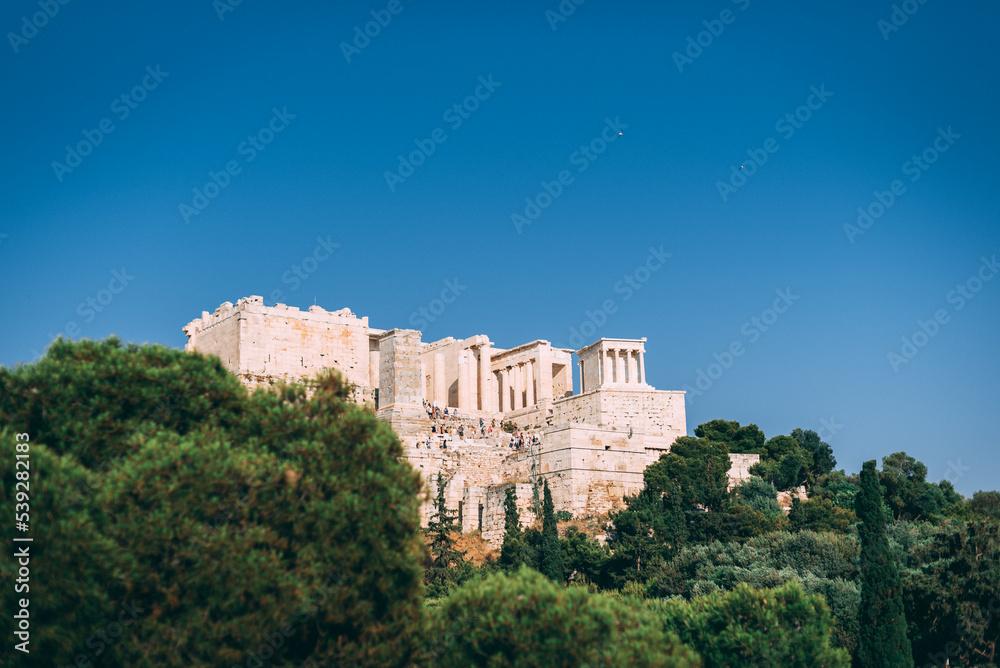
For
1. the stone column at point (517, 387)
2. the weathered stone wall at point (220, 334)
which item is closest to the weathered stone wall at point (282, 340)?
the weathered stone wall at point (220, 334)

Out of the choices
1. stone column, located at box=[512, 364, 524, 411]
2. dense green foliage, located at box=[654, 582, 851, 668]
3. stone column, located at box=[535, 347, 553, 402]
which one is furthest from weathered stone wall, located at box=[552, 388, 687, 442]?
dense green foliage, located at box=[654, 582, 851, 668]

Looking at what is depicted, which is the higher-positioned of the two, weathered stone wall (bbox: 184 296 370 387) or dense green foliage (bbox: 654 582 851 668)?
weathered stone wall (bbox: 184 296 370 387)

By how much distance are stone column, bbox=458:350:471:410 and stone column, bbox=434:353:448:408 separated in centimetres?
102

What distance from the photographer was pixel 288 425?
18.9m

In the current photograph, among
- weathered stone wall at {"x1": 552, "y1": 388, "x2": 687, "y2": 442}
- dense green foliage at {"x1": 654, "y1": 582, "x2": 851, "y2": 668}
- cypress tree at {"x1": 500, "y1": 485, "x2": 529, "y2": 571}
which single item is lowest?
dense green foliage at {"x1": 654, "y1": 582, "x2": 851, "y2": 668}

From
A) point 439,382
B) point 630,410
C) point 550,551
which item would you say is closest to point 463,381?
point 439,382

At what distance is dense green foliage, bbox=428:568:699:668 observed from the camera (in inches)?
701

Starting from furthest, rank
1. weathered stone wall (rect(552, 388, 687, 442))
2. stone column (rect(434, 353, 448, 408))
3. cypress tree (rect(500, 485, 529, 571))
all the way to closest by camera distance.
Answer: stone column (rect(434, 353, 448, 408)), weathered stone wall (rect(552, 388, 687, 442)), cypress tree (rect(500, 485, 529, 571))

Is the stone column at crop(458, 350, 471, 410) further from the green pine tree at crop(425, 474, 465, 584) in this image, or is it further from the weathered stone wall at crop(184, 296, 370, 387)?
the green pine tree at crop(425, 474, 465, 584)

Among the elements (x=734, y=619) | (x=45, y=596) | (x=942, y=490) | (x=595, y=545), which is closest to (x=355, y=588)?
(x=45, y=596)

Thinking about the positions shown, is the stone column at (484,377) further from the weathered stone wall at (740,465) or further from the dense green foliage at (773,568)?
the dense green foliage at (773,568)

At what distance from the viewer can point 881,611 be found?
26.7 meters

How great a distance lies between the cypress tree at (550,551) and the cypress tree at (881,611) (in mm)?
9052

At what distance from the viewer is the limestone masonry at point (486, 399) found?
4016 centimetres
